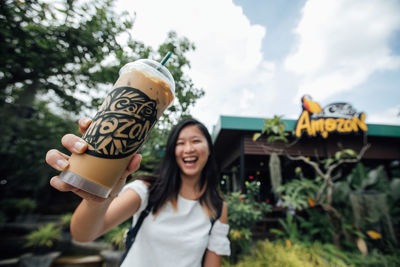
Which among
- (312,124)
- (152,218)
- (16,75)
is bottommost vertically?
(152,218)

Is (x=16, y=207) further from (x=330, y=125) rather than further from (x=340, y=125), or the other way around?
(x=340, y=125)

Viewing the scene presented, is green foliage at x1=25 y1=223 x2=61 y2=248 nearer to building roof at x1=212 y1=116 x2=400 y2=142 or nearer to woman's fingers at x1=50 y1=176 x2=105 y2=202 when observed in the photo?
building roof at x1=212 y1=116 x2=400 y2=142

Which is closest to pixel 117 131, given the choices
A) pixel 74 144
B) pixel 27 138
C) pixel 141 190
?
pixel 74 144

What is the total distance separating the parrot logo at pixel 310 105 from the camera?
213 inches

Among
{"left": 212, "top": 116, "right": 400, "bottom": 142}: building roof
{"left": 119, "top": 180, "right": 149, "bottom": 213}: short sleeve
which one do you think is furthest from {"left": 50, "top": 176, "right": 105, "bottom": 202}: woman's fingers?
{"left": 212, "top": 116, "right": 400, "bottom": 142}: building roof

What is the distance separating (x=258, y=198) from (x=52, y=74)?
4.40 metres

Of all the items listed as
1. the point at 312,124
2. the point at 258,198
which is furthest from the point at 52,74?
the point at 312,124

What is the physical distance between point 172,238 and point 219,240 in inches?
16.2

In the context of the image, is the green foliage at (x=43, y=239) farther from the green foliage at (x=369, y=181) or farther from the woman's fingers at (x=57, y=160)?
the green foliage at (x=369, y=181)

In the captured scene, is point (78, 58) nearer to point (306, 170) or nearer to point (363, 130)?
point (363, 130)

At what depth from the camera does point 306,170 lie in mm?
8414

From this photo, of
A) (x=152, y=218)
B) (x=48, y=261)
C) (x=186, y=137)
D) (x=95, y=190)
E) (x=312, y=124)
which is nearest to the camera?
(x=95, y=190)

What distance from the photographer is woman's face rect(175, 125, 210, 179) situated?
5.58 feet

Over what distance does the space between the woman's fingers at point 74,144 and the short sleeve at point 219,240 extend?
1303mm
